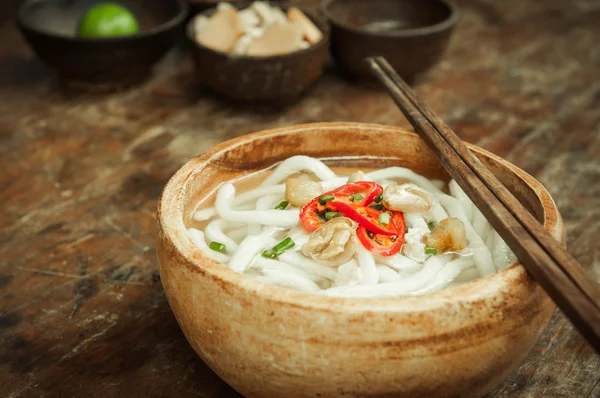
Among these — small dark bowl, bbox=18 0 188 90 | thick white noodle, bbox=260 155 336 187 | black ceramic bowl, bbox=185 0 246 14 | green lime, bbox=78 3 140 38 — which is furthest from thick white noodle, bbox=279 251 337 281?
black ceramic bowl, bbox=185 0 246 14

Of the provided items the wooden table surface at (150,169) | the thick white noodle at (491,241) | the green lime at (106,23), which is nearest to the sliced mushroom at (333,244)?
the thick white noodle at (491,241)

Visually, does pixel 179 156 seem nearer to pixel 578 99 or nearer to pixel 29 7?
pixel 29 7

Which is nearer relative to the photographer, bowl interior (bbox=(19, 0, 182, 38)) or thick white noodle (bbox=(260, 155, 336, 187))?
thick white noodle (bbox=(260, 155, 336, 187))

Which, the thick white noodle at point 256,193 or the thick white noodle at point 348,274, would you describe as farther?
the thick white noodle at point 256,193

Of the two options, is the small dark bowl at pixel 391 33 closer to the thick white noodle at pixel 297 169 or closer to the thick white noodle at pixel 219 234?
the thick white noodle at pixel 297 169

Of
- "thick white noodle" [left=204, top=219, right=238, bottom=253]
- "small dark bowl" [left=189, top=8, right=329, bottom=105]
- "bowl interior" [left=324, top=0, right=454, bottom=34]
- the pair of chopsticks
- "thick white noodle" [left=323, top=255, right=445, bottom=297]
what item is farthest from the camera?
"bowl interior" [left=324, top=0, right=454, bottom=34]

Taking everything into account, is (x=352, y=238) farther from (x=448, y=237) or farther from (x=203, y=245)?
(x=203, y=245)

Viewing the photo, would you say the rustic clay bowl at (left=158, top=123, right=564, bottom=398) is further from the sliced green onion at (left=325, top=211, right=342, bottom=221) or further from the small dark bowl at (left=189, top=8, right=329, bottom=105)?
the small dark bowl at (left=189, top=8, right=329, bottom=105)
